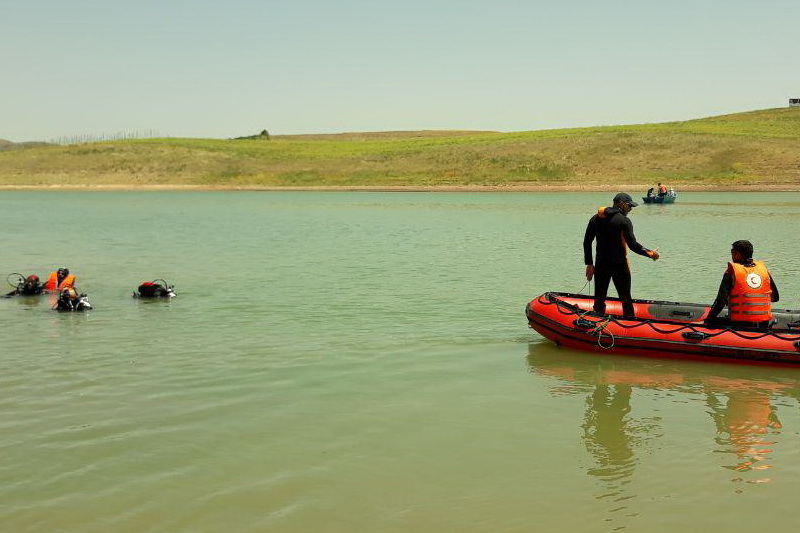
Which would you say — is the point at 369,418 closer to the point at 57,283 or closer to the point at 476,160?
the point at 57,283

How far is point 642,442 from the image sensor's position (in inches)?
326

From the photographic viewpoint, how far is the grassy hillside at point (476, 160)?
268 ft

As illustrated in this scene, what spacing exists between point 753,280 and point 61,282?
12689 millimetres

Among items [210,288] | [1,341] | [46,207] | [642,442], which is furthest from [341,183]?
[642,442]

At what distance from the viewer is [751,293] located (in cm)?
1145

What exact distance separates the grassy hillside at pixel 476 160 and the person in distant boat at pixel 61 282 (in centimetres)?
6594

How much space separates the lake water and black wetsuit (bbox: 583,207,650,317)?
3.75 feet

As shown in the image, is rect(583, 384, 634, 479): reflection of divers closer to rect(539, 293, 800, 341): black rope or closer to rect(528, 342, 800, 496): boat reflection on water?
rect(528, 342, 800, 496): boat reflection on water

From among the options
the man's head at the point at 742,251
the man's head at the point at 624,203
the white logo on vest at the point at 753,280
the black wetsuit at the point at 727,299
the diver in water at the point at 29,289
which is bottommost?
the diver in water at the point at 29,289

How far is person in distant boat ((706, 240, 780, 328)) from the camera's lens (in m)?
11.4

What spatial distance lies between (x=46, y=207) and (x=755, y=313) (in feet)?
181

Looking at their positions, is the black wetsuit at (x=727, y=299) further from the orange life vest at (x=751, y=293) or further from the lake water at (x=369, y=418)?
the lake water at (x=369, y=418)

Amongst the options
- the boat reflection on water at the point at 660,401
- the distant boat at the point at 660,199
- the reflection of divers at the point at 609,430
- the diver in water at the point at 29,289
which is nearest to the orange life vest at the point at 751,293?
the boat reflection on water at the point at 660,401

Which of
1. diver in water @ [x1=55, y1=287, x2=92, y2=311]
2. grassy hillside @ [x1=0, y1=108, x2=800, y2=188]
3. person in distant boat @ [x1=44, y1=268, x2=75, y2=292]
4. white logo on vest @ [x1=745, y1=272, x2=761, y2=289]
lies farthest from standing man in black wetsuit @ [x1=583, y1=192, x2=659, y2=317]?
grassy hillside @ [x1=0, y1=108, x2=800, y2=188]
